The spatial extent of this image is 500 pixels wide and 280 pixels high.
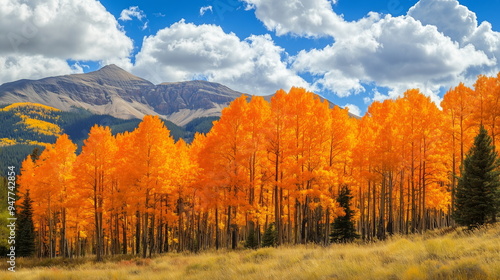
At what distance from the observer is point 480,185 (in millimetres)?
19969

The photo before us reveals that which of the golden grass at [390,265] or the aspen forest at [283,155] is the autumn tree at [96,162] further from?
the golden grass at [390,265]

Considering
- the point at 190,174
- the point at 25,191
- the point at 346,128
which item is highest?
the point at 346,128

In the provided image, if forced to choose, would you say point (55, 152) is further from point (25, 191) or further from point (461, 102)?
point (461, 102)

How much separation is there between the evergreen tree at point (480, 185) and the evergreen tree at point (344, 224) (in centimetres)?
815

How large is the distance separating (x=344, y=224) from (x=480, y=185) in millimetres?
10291

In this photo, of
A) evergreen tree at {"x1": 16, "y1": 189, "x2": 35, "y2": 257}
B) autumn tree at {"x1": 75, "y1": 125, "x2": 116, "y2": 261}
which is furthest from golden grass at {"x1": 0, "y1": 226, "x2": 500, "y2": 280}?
evergreen tree at {"x1": 16, "y1": 189, "x2": 35, "y2": 257}

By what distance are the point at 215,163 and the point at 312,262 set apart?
1271 centimetres

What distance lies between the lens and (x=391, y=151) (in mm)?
25625

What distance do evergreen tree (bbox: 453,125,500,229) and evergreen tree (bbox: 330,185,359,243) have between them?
8151 millimetres

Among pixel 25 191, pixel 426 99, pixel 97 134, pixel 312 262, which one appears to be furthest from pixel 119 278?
pixel 25 191

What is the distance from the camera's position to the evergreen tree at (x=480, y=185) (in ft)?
64.1

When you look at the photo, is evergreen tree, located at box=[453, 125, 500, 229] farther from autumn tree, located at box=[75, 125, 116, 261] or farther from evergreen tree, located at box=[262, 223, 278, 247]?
autumn tree, located at box=[75, 125, 116, 261]

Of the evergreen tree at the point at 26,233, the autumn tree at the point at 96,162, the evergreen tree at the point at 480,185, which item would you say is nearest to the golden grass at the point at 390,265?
the evergreen tree at the point at 480,185

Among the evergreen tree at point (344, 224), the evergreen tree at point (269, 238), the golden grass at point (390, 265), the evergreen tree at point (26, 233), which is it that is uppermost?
the golden grass at point (390, 265)
